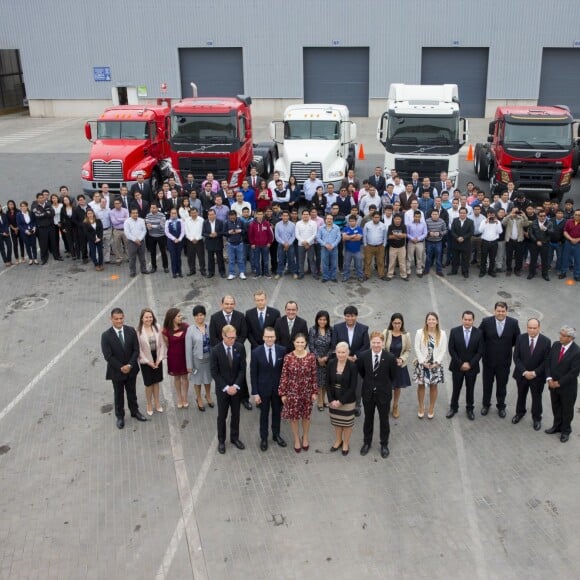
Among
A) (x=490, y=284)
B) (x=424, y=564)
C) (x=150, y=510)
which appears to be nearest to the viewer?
(x=424, y=564)

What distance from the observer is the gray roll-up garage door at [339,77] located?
37903 mm

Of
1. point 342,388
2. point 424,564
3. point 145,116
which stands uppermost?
point 145,116

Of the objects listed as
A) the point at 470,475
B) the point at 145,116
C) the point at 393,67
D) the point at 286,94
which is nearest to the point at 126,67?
the point at 286,94

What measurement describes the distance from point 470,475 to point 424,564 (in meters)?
1.61

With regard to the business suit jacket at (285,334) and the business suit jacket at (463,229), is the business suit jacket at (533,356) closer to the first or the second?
the business suit jacket at (285,334)

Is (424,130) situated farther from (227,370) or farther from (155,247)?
(227,370)

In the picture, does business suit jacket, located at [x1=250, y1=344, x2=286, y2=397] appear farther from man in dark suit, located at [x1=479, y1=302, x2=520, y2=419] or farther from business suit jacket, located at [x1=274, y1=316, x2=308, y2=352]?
man in dark suit, located at [x1=479, y1=302, x2=520, y2=419]

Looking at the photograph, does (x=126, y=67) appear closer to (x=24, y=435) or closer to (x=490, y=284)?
(x=490, y=284)

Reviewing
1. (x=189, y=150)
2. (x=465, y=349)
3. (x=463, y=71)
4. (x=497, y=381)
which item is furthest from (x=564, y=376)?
(x=463, y=71)

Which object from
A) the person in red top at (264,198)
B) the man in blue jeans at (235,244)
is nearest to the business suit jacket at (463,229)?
the man in blue jeans at (235,244)

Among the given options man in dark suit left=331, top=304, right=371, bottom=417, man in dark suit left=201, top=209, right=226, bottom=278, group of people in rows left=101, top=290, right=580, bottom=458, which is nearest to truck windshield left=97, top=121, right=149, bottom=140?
man in dark suit left=201, top=209, right=226, bottom=278

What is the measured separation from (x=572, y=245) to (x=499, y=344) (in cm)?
613

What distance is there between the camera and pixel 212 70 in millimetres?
39031

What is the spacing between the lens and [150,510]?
7.32 meters
